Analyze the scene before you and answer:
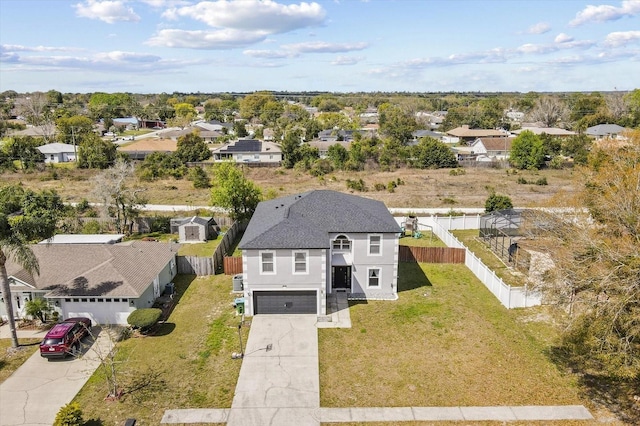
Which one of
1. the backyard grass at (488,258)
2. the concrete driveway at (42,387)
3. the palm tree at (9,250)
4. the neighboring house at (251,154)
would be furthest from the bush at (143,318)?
the neighboring house at (251,154)

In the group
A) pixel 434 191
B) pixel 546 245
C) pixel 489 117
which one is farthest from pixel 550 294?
pixel 489 117

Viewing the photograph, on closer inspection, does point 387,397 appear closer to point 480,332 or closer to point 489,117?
point 480,332

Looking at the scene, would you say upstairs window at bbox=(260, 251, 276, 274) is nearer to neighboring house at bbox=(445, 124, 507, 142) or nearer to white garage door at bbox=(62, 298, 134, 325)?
white garage door at bbox=(62, 298, 134, 325)

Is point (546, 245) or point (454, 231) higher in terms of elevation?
point (546, 245)

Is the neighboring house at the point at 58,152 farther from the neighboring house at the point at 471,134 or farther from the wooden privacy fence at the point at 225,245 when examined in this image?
the neighboring house at the point at 471,134

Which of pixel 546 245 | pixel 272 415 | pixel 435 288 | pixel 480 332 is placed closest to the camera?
pixel 272 415

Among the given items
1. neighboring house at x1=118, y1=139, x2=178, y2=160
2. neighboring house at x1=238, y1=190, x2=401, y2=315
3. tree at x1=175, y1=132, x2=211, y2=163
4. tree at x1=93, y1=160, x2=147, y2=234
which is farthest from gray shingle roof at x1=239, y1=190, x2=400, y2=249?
neighboring house at x1=118, y1=139, x2=178, y2=160
